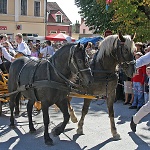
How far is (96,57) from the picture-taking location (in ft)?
20.5

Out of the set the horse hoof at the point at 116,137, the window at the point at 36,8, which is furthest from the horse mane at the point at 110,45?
the window at the point at 36,8

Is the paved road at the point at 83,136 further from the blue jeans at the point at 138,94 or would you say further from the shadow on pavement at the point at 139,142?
the blue jeans at the point at 138,94

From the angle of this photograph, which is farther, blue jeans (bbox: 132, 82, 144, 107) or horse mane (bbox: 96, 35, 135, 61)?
blue jeans (bbox: 132, 82, 144, 107)

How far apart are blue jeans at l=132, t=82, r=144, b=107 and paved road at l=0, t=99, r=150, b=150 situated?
1.11 meters

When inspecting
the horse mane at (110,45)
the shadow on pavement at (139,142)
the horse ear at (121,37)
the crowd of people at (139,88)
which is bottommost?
the shadow on pavement at (139,142)

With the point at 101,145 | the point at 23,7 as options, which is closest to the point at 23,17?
the point at 23,7

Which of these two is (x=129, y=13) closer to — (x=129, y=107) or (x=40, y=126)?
(x=129, y=107)

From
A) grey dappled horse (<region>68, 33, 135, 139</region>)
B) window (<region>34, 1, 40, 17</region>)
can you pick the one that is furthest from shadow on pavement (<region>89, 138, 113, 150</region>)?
window (<region>34, 1, 40, 17</region>)

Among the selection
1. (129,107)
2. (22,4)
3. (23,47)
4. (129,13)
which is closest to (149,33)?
(129,13)

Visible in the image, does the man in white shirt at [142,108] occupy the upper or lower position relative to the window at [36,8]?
lower

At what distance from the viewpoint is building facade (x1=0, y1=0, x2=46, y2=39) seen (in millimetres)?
38094

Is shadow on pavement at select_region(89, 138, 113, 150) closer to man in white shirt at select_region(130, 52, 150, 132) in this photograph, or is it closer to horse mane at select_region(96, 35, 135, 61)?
man in white shirt at select_region(130, 52, 150, 132)

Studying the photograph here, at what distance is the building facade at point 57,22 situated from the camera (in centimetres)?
4556

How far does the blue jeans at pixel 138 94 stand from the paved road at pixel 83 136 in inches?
43.6
